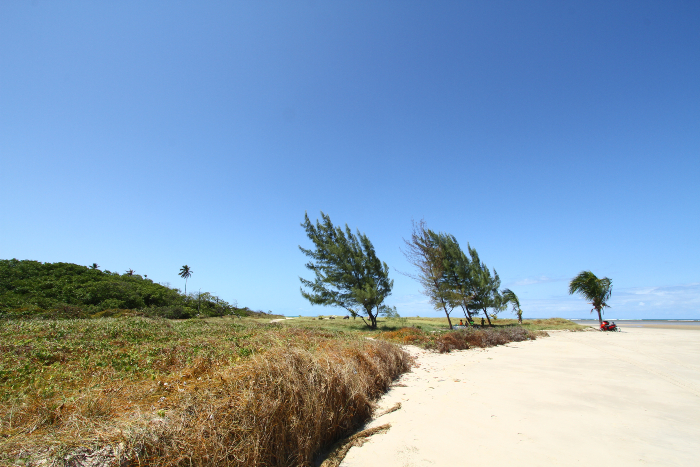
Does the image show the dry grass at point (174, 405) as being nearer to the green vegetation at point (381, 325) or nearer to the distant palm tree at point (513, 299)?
the green vegetation at point (381, 325)

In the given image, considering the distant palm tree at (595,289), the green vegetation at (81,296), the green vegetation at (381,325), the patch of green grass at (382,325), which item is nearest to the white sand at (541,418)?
the green vegetation at (381,325)

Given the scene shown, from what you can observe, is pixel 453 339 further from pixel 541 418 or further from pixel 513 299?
pixel 513 299

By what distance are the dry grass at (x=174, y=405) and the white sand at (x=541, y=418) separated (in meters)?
0.84

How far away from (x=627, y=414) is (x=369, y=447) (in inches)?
200

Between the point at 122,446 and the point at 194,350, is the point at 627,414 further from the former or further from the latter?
the point at 194,350

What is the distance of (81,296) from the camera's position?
25.3 metres

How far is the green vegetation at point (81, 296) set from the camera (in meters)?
20.4

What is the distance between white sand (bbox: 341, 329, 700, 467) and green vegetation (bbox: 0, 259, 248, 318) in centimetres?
2117

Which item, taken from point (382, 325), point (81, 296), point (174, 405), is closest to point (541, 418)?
point (174, 405)

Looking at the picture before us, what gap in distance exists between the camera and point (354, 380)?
18.5ft

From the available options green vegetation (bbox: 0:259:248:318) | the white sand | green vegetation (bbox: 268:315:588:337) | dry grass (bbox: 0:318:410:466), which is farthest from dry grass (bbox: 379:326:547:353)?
green vegetation (bbox: 0:259:248:318)

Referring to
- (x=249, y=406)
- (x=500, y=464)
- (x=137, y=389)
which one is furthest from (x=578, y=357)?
(x=137, y=389)

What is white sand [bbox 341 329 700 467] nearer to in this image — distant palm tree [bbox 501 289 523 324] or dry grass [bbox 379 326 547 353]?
dry grass [bbox 379 326 547 353]

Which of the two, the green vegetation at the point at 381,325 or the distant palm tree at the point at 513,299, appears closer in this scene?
the green vegetation at the point at 381,325
